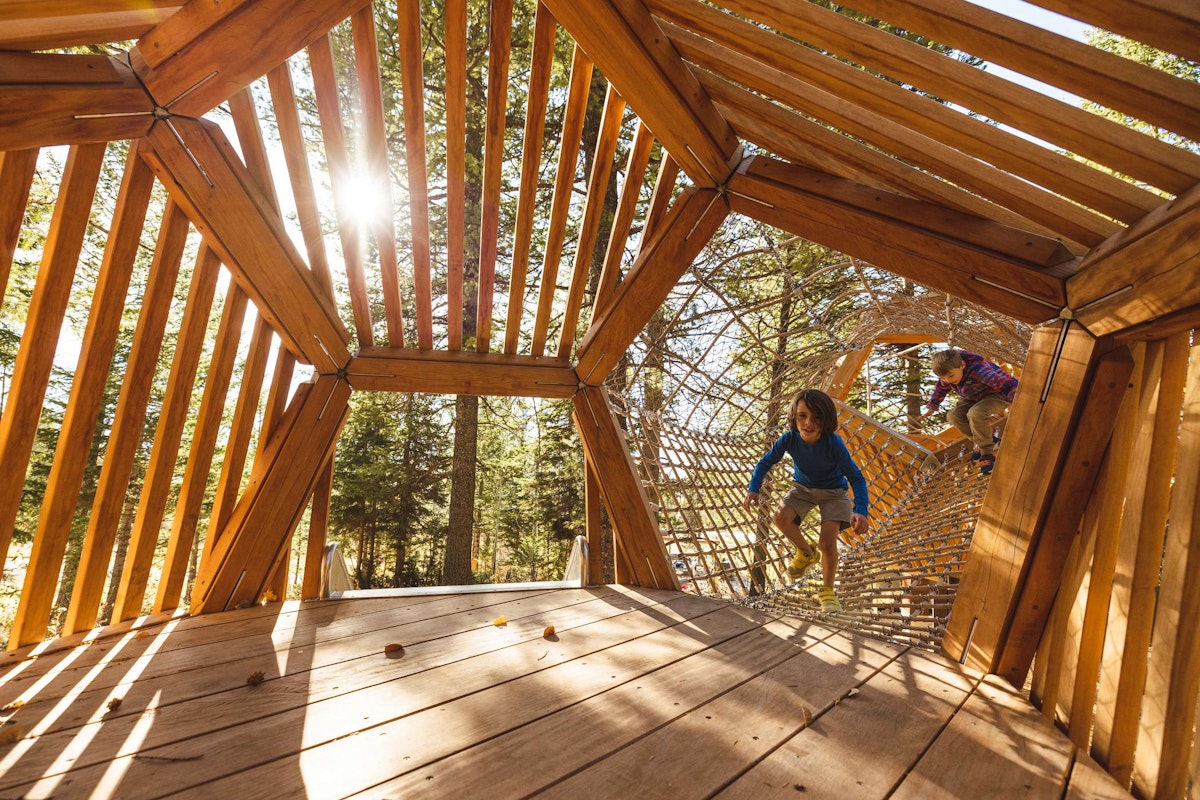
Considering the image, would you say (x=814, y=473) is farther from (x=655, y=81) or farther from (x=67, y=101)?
(x=67, y=101)

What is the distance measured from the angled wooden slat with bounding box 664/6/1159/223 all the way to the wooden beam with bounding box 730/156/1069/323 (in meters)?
0.26

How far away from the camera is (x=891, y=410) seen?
8.85 metres

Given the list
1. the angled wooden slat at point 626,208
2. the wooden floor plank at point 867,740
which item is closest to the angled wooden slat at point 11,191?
the angled wooden slat at point 626,208

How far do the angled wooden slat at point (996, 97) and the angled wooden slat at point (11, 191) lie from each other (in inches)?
72.1

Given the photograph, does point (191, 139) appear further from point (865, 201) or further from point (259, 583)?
point (865, 201)

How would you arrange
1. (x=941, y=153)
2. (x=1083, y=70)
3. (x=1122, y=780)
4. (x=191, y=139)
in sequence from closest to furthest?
(x=1083, y=70) → (x=1122, y=780) → (x=941, y=153) → (x=191, y=139)

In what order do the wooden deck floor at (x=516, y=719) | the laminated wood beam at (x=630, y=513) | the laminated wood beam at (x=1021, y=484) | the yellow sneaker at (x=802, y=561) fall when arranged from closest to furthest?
the wooden deck floor at (x=516, y=719)
the laminated wood beam at (x=1021, y=484)
the laminated wood beam at (x=630, y=513)
the yellow sneaker at (x=802, y=561)

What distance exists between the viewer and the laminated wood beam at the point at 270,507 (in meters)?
2.34

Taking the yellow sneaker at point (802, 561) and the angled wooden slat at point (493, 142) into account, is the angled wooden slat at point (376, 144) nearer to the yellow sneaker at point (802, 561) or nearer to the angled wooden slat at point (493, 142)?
the angled wooden slat at point (493, 142)

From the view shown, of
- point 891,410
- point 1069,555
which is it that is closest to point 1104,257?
point 1069,555

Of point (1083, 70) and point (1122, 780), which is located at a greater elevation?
point (1083, 70)

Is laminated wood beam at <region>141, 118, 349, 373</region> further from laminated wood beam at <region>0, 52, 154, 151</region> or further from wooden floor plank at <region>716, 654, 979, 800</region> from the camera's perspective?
wooden floor plank at <region>716, 654, 979, 800</region>

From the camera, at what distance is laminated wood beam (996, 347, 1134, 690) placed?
1434 millimetres

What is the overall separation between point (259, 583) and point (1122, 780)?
2.98 m
